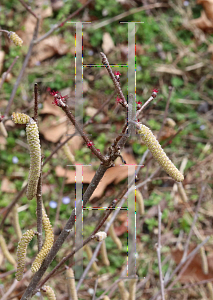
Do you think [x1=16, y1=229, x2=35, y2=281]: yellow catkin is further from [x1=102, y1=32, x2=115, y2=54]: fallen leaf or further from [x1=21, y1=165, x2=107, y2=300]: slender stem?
[x1=102, y1=32, x2=115, y2=54]: fallen leaf

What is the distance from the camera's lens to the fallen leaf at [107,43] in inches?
90.0

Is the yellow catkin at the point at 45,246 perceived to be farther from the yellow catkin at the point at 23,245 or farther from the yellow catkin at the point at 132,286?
the yellow catkin at the point at 132,286

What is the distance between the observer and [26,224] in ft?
5.95

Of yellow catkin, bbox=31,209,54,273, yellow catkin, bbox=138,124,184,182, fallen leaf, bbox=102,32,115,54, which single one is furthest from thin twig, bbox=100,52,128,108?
fallen leaf, bbox=102,32,115,54

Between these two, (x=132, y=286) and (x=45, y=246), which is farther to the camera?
(x=132, y=286)

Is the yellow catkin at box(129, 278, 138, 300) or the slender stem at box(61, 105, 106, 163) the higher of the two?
the slender stem at box(61, 105, 106, 163)

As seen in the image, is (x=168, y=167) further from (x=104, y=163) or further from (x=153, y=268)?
(x=153, y=268)

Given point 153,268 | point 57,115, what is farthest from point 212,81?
point 153,268

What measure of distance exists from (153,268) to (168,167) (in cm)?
137

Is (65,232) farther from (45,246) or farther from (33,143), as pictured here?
(33,143)

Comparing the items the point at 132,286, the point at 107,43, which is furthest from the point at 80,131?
the point at 107,43

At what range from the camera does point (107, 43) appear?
2293mm

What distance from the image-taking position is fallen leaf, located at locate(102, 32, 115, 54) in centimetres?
229

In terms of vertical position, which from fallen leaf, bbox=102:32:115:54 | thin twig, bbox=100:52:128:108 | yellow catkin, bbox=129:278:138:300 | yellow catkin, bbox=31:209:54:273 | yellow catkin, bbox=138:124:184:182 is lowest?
yellow catkin, bbox=129:278:138:300
